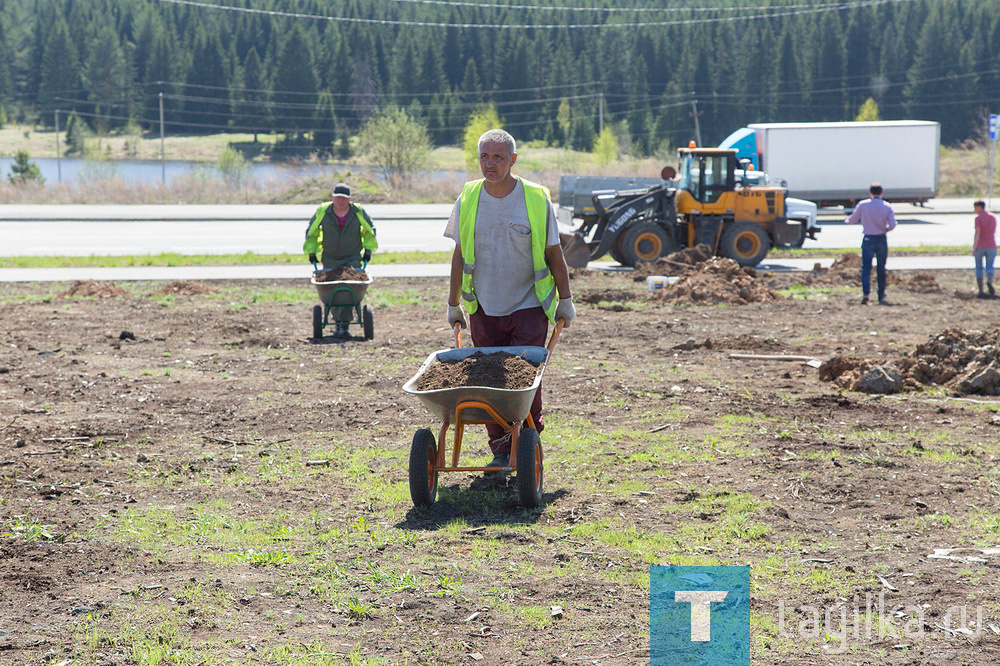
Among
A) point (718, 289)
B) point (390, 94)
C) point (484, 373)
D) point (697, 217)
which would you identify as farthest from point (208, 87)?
point (484, 373)

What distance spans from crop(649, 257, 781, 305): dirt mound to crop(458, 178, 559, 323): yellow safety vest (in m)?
9.53

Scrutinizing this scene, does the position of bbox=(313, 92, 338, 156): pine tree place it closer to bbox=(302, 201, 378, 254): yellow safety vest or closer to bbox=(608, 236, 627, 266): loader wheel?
bbox=(608, 236, 627, 266): loader wheel

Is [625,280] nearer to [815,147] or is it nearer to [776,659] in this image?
[776,659]

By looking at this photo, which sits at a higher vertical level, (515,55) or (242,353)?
(515,55)

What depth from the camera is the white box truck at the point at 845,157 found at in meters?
34.5

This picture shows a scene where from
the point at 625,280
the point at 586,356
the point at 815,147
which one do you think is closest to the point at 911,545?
the point at 586,356

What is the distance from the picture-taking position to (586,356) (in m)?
11.0

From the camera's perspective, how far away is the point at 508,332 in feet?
20.8

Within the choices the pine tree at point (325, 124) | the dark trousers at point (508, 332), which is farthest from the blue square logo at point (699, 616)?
the pine tree at point (325, 124)

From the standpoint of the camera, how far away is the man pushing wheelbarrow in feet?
19.6

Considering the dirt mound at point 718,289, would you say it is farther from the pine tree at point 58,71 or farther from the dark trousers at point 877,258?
the pine tree at point 58,71

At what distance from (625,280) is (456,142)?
83957 millimetres

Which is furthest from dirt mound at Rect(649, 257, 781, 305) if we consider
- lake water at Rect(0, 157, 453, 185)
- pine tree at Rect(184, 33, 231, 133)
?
pine tree at Rect(184, 33, 231, 133)

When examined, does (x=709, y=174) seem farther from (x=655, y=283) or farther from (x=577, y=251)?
(x=655, y=283)
